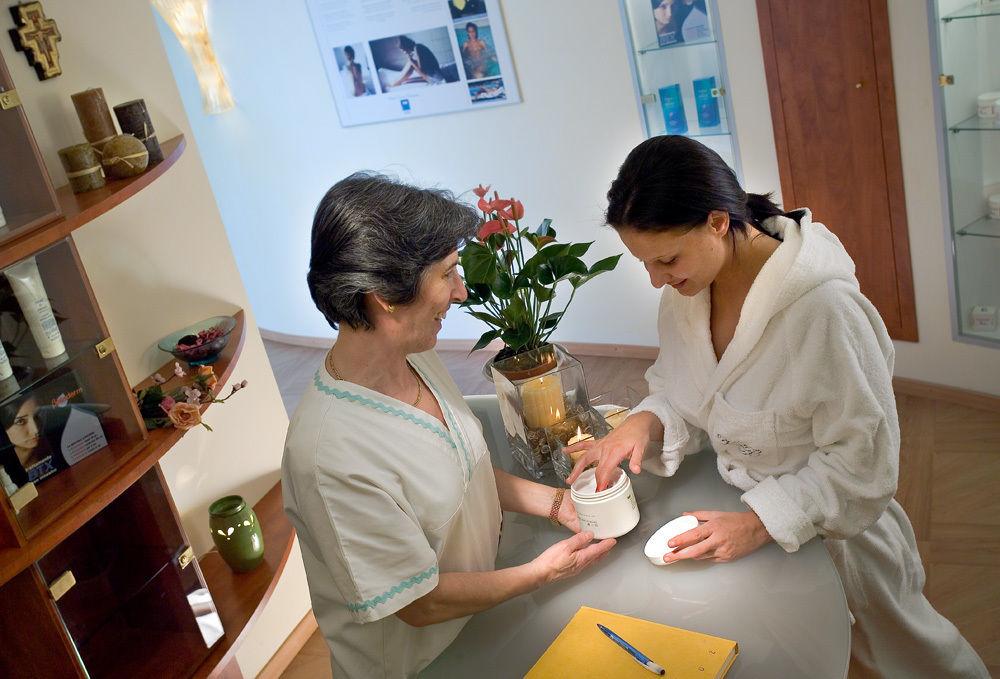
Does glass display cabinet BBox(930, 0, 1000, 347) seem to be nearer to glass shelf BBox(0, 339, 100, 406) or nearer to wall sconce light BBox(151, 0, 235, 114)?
glass shelf BBox(0, 339, 100, 406)

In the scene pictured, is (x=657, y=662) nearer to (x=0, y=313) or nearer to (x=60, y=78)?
(x=0, y=313)

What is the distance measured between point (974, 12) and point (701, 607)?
2598 mm

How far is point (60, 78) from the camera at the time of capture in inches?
98.3

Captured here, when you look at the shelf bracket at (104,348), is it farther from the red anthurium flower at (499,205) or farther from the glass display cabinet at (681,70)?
the glass display cabinet at (681,70)

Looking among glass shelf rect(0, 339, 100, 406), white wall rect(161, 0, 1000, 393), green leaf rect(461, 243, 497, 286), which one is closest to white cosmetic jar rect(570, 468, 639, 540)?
green leaf rect(461, 243, 497, 286)

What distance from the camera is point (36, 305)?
1.99m

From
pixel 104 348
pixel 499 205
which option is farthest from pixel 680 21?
pixel 104 348

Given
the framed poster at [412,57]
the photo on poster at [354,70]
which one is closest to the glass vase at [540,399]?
the framed poster at [412,57]

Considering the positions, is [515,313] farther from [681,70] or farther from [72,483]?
[681,70]

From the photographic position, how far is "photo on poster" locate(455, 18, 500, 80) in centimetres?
473

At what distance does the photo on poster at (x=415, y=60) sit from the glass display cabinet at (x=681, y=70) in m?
1.10

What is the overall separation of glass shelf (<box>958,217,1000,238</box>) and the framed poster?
2.22m

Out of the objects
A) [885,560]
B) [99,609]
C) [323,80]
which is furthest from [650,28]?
[99,609]

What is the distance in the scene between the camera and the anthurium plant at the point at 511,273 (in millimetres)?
1845
